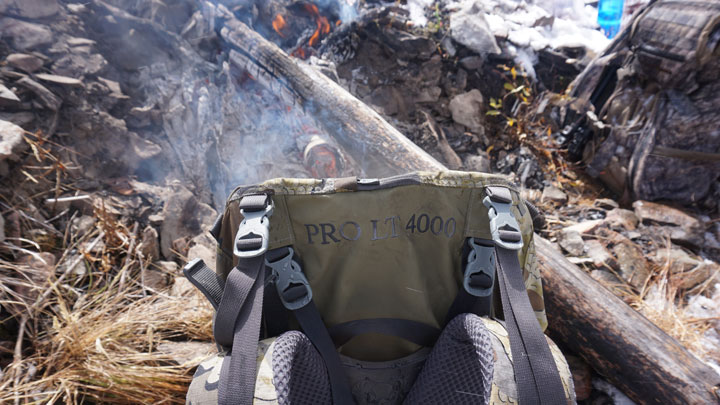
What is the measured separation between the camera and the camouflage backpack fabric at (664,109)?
2.82 meters

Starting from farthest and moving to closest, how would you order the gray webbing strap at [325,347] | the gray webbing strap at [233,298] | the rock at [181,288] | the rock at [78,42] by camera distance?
1. the rock at [78,42]
2. the rock at [181,288]
3. the gray webbing strap at [325,347]
4. the gray webbing strap at [233,298]

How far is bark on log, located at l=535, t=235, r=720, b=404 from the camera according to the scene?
59.2 inches

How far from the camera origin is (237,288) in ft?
3.05

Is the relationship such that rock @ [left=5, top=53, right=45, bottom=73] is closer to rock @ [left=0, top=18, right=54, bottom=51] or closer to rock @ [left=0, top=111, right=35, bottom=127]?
rock @ [left=0, top=18, right=54, bottom=51]

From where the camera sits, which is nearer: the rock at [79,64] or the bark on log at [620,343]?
the bark on log at [620,343]

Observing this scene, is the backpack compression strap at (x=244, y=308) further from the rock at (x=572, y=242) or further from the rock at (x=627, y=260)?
the rock at (x=627, y=260)

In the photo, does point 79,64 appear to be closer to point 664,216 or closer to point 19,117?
point 19,117

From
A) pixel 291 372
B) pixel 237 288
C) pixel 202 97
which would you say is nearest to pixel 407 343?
pixel 291 372

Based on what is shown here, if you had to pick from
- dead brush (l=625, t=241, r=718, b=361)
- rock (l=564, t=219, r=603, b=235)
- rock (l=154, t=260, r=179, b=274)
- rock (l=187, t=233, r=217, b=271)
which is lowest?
rock (l=154, t=260, r=179, b=274)

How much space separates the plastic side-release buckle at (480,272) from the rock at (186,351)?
58.9 inches

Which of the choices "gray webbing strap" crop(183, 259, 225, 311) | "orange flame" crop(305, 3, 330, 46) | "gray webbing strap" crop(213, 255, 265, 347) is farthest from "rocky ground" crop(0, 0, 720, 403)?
"gray webbing strap" crop(213, 255, 265, 347)

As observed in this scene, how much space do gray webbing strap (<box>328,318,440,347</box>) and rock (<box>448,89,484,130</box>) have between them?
3.68m

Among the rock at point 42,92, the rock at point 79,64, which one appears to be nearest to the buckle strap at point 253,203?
the rock at point 42,92

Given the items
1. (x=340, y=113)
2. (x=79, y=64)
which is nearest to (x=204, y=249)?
(x=340, y=113)
